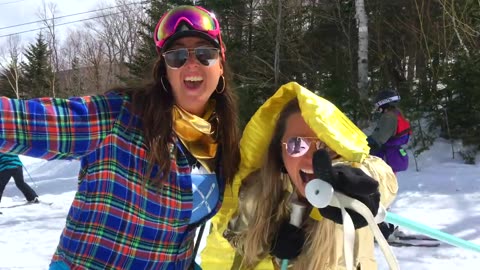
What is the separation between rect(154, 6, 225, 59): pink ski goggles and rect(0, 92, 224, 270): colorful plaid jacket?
0.99 ft

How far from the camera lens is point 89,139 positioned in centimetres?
135

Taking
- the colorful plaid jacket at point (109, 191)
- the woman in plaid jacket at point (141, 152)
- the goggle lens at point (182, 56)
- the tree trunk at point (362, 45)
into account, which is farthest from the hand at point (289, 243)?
the tree trunk at point (362, 45)

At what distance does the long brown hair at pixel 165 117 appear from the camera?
145cm

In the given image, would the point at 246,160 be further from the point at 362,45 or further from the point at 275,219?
the point at 362,45

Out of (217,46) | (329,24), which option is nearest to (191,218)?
(217,46)

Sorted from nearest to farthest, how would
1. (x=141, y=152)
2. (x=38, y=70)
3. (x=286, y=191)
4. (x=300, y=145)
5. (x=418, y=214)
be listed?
(x=141, y=152)
(x=300, y=145)
(x=286, y=191)
(x=418, y=214)
(x=38, y=70)

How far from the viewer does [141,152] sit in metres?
1.43

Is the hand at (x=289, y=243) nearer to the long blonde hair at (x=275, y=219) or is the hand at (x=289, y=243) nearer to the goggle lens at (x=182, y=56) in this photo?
the long blonde hair at (x=275, y=219)

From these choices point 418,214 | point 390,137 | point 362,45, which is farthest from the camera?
point 362,45

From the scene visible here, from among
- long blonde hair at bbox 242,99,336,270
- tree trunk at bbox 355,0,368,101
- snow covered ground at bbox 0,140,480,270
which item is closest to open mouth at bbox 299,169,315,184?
long blonde hair at bbox 242,99,336,270

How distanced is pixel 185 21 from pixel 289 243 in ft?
2.71

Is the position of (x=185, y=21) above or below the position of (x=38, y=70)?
below

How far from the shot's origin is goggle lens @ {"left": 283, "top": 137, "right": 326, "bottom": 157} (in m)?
1.51

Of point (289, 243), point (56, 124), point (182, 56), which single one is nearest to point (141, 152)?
point (56, 124)
